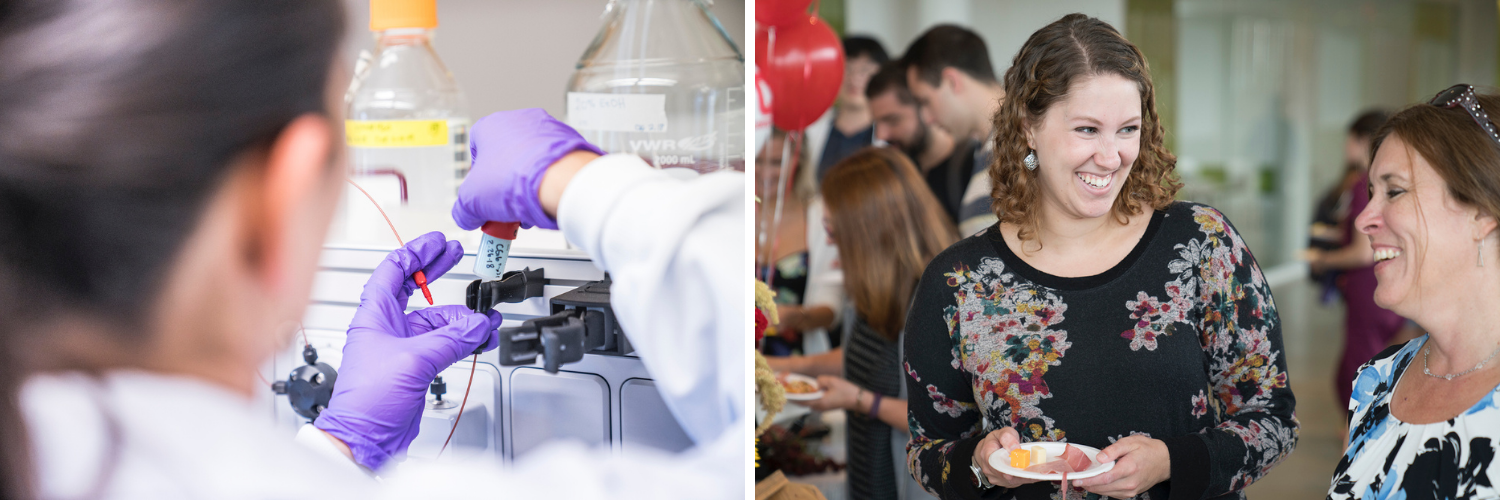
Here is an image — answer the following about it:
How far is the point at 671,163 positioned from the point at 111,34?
510 mm

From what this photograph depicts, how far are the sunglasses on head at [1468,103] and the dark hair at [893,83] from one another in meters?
2.00

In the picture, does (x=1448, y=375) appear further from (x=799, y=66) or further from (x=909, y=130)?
(x=909, y=130)

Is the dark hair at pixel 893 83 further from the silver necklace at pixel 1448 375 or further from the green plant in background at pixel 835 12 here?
the silver necklace at pixel 1448 375

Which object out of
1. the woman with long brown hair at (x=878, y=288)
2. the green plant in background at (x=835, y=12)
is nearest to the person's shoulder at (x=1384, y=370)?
the woman with long brown hair at (x=878, y=288)

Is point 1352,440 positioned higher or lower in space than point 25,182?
lower

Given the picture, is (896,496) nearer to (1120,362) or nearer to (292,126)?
(1120,362)

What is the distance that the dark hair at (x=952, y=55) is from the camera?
9.11 feet

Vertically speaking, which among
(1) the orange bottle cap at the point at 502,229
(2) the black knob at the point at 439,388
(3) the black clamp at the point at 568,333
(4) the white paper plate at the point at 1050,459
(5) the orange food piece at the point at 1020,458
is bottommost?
(4) the white paper plate at the point at 1050,459

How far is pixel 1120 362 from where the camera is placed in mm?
1262

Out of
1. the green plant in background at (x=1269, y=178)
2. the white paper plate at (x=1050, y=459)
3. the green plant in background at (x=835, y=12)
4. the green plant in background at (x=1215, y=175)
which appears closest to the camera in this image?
the white paper plate at (x=1050, y=459)

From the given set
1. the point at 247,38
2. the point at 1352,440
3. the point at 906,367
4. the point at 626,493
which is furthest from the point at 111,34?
the point at 1352,440

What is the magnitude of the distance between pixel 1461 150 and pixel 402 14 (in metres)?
1.21

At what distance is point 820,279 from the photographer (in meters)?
2.72

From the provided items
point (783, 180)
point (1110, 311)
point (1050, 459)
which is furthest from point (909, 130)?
point (1050, 459)
